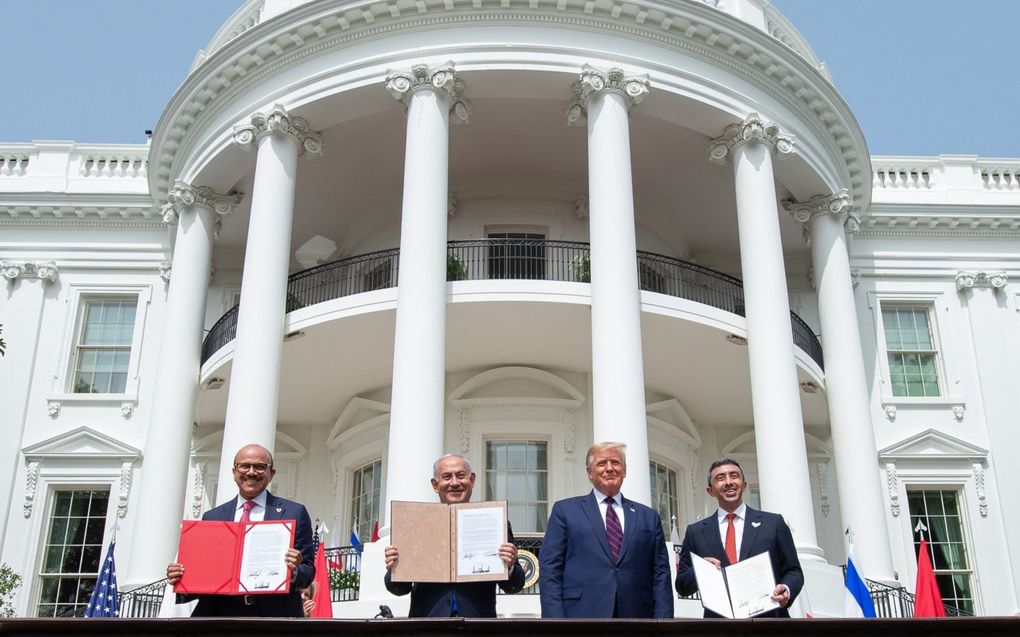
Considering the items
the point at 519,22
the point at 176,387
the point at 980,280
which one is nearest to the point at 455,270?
the point at 519,22

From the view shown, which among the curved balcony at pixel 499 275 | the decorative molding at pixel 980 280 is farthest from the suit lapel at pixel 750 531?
the decorative molding at pixel 980 280

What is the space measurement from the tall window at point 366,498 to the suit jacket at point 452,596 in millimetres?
11905

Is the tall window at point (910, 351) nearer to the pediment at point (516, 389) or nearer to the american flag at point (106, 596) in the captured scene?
the pediment at point (516, 389)

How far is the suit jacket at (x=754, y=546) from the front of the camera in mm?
6594

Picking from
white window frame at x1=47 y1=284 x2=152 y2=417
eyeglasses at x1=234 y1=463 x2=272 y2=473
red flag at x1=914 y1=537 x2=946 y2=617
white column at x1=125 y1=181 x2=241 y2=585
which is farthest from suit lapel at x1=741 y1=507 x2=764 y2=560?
white window frame at x1=47 y1=284 x2=152 y2=417

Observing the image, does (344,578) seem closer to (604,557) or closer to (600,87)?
(600,87)

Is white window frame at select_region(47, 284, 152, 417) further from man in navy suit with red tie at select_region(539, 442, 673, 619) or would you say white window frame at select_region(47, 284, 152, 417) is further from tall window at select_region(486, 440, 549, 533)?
man in navy suit with red tie at select_region(539, 442, 673, 619)

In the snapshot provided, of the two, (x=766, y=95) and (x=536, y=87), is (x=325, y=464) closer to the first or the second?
(x=536, y=87)

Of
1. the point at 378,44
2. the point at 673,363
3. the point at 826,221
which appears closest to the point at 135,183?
the point at 378,44

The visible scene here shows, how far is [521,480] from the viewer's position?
17375 millimetres

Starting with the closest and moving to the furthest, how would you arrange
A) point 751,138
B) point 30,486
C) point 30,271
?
point 751,138 < point 30,486 < point 30,271

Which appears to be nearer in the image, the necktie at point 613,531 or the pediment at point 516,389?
the necktie at point 613,531

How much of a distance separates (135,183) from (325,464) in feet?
24.0

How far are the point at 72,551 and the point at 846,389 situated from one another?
13.9 metres
